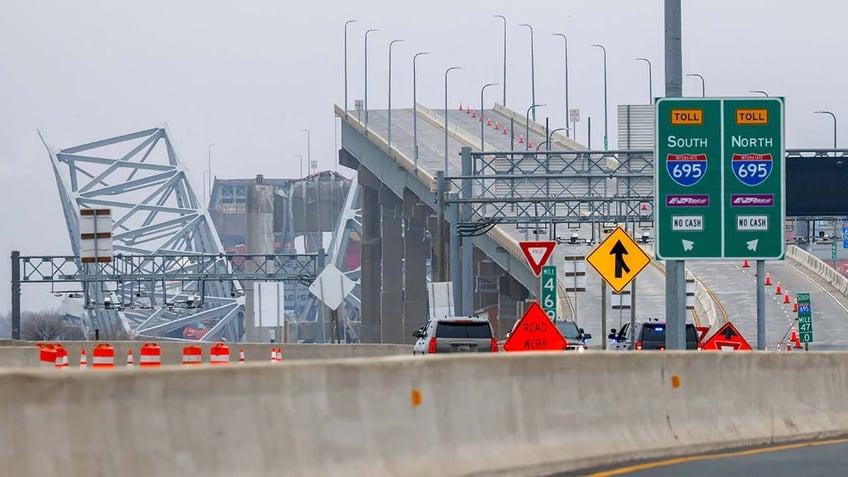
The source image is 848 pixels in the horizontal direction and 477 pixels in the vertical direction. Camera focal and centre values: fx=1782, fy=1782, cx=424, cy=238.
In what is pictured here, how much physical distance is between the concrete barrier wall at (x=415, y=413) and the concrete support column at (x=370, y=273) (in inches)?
4027

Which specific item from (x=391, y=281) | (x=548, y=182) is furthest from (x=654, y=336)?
(x=391, y=281)

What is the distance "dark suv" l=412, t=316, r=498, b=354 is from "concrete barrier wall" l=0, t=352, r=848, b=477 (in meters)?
14.1

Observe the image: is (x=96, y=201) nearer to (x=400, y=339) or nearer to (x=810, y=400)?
(x=400, y=339)

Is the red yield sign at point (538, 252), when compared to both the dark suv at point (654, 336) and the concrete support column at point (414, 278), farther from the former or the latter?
the concrete support column at point (414, 278)

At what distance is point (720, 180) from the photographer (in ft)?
80.2

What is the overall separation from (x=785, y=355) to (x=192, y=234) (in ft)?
506

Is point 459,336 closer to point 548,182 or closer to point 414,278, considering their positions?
point 548,182

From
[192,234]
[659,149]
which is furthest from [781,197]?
[192,234]

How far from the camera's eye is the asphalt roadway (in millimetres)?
15047

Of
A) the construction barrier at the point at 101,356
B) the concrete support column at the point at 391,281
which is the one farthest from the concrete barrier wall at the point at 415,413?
the concrete support column at the point at 391,281

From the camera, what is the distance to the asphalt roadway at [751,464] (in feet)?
49.4

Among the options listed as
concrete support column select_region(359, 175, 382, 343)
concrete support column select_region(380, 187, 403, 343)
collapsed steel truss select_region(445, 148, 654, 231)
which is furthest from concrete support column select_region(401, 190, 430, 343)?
collapsed steel truss select_region(445, 148, 654, 231)

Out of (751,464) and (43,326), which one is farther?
(43,326)

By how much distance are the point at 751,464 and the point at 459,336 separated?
18.8 metres
